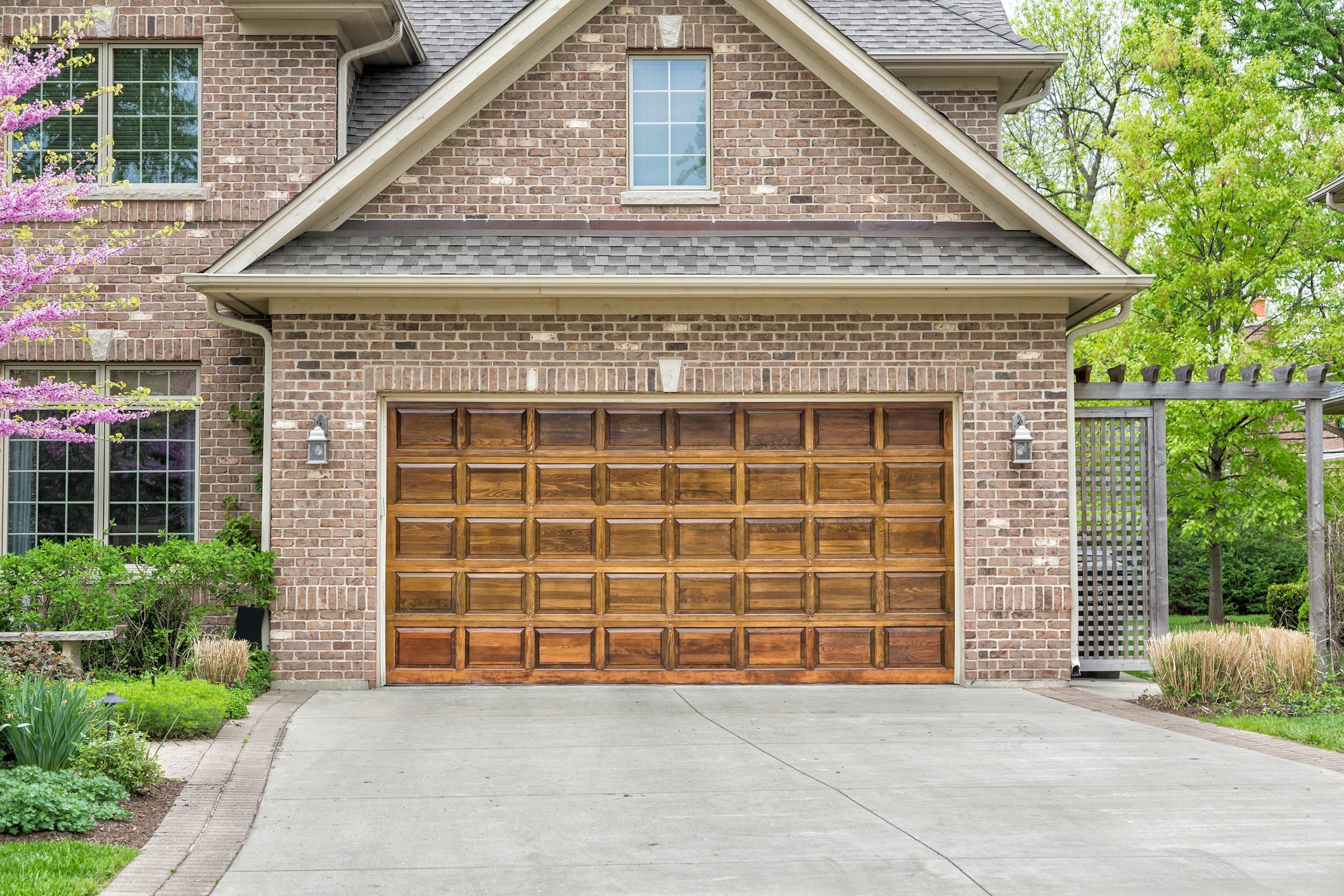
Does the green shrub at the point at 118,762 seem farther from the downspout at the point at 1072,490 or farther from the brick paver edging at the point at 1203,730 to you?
the downspout at the point at 1072,490

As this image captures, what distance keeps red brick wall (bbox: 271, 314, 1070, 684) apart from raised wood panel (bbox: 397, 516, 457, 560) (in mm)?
303

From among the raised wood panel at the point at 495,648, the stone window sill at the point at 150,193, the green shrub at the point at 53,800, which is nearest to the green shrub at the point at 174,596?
the raised wood panel at the point at 495,648

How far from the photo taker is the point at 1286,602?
1708 centimetres

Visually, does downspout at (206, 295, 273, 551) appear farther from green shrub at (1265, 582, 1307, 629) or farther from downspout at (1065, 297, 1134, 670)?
green shrub at (1265, 582, 1307, 629)

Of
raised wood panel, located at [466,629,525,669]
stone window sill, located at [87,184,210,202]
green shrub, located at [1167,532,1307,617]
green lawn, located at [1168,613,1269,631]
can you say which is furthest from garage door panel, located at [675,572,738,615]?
green shrub, located at [1167,532,1307,617]

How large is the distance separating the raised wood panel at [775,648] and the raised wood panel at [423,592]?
8.67ft

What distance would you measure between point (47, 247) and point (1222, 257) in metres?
15.9

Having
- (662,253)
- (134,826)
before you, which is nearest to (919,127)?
(662,253)

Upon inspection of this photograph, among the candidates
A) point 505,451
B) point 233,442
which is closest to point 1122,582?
point 505,451

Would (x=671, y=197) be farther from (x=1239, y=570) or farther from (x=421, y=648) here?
(x=1239, y=570)

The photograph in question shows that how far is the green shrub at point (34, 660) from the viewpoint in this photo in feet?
27.3

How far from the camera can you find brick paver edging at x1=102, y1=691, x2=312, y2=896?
520 centimetres

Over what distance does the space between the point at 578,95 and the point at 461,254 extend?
1.90 metres

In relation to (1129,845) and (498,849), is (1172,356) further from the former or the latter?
(498,849)
